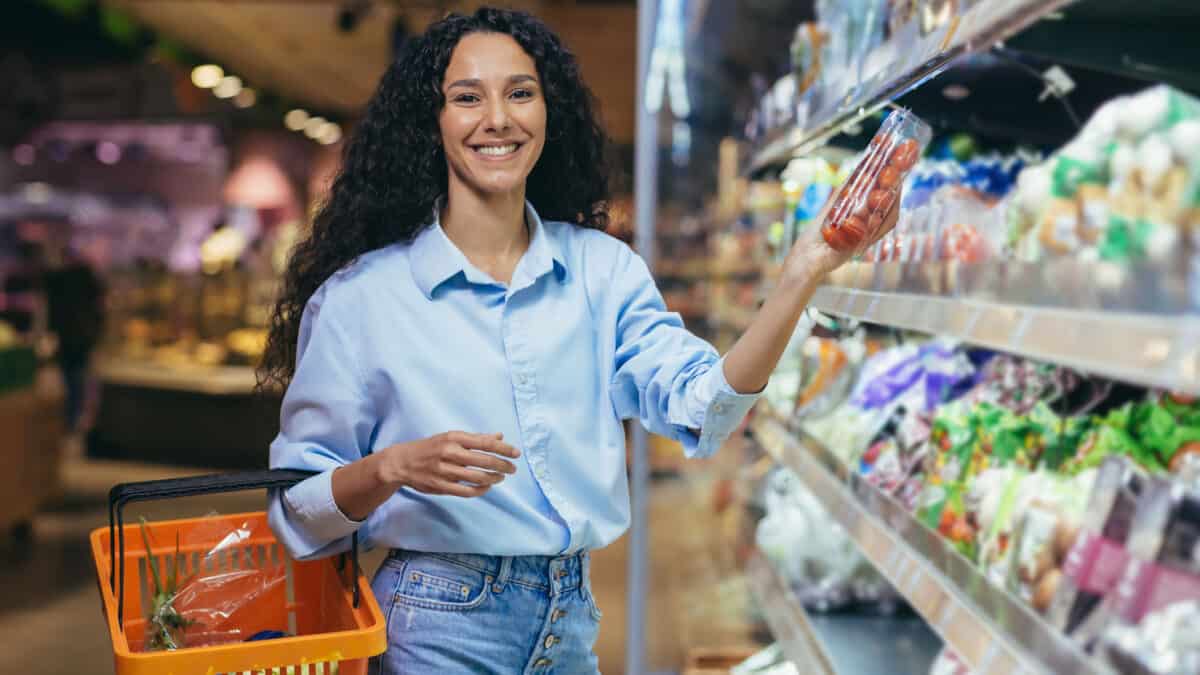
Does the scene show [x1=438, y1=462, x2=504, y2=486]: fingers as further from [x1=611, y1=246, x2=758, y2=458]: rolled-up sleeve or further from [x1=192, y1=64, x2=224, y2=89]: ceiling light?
[x1=192, y1=64, x2=224, y2=89]: ceiling light

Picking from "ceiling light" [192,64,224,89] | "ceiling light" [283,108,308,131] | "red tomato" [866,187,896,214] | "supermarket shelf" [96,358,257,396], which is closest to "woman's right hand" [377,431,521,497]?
"red tomato" [866,187,896,214]

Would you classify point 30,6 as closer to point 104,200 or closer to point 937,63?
point 104,200

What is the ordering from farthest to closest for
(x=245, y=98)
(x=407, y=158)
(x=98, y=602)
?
(x=245, y=98)
(x=98, y=602)
(x=407, y=158)

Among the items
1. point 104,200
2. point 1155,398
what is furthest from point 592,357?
point 104,200

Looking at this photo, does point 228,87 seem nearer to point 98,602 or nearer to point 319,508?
point 98,602

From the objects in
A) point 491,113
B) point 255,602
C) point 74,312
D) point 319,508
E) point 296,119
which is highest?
point 296,119

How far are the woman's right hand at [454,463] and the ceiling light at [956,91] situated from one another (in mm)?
1078

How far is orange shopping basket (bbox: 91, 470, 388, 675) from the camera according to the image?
1.27 meters

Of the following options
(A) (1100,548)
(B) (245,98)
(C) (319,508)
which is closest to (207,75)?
(B) (245,98)

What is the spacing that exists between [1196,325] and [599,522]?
938 millimetres

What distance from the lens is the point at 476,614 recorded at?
155cm

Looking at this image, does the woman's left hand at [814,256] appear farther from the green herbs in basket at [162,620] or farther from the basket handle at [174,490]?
the green herbs in basket at [162,620]

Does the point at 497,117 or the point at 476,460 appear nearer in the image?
the point at 476,460

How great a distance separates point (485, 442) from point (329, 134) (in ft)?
40.3
